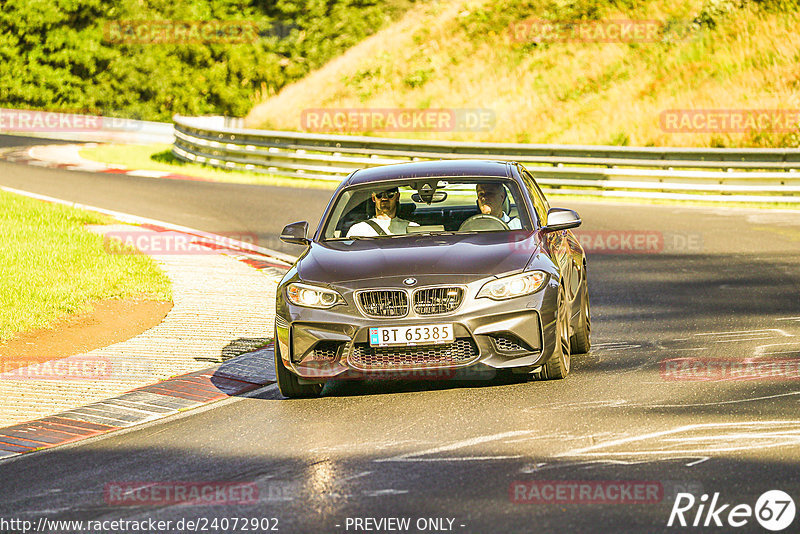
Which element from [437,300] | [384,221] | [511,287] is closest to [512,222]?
[384,221]

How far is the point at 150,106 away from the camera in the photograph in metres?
65.9

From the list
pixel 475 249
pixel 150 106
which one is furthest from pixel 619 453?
pixel 150 106

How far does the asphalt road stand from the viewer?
5691 mm

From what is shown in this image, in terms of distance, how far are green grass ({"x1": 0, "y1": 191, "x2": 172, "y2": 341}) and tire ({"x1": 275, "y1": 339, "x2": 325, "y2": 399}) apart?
3.65 meters

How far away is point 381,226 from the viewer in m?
9.70

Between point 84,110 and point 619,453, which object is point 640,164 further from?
point 84,110

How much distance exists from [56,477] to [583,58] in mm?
33316

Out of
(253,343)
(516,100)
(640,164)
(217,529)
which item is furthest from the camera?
(516,100)

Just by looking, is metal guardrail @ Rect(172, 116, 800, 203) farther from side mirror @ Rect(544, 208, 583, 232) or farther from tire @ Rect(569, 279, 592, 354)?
side mirror @ Rect(544, 208, 583, 232)

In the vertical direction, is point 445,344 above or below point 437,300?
below

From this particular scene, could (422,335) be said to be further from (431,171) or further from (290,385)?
(431,171)

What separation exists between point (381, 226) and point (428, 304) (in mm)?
1606

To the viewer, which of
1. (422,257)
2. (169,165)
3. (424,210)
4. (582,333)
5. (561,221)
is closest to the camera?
(422,257)

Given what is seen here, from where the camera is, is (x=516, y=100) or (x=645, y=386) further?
(x=516, y=100)
